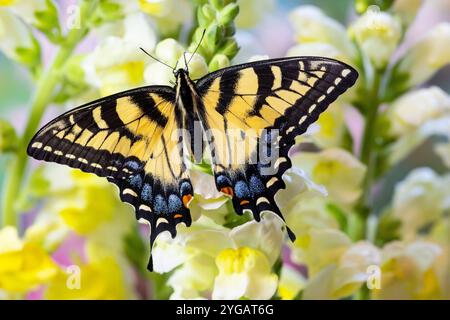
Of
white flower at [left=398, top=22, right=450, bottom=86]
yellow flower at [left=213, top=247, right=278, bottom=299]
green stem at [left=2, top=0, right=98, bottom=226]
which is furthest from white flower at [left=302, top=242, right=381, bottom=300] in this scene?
green stem at [left=2, top=0, right=98, bottom=226]

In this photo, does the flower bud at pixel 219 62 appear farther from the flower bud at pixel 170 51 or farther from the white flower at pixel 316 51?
the white flower at pixel 316 51

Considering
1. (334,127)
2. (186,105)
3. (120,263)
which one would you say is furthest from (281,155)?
(120,263)

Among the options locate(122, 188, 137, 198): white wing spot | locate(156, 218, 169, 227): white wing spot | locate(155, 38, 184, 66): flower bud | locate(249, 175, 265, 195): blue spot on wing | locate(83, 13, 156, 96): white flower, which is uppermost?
locate(83, 13, 156, 96): white flower

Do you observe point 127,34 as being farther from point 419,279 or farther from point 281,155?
point 419,279

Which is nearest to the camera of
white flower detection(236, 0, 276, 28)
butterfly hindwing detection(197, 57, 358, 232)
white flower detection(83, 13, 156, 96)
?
butterfly hindwing detection(197, 57, 358, 232)

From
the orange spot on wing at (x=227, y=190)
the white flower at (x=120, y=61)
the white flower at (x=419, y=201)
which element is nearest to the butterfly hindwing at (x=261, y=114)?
the orange spot on wing at (x=227, y=190)

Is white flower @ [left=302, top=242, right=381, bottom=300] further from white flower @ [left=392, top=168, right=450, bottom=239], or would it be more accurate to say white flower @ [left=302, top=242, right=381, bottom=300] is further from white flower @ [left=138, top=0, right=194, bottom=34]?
white flower @ [left=138, top=0, right=194, bottom=34]

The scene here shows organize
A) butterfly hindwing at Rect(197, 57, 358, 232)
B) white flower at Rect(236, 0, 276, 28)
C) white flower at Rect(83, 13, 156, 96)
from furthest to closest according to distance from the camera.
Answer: white flower at Rect(236, 0, 276, 28) < white flower at Rect(83, 13, 156, 96) < butterfly hindwing at Rect(197, 57, 358, 232)
